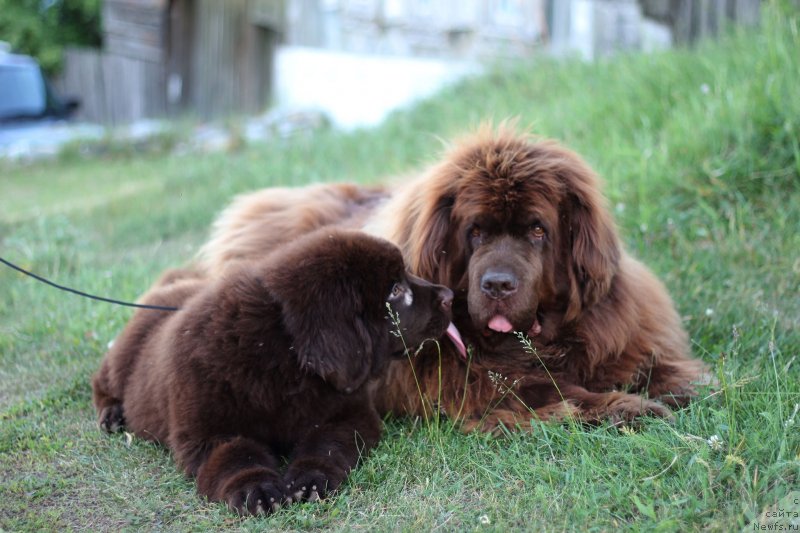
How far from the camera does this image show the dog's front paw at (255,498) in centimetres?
289

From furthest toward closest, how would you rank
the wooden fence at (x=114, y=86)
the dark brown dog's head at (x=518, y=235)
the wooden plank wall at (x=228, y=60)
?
the wooden fence at (x=114, y=86) → the wooden plank wall at (x=228, y=60) → the dark brown dog's head at (x=518, y=235)

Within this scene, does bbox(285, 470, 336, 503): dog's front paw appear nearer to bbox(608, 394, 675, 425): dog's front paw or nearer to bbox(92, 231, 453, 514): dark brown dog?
bbox(92, 231, 453, 514): dark brown dog

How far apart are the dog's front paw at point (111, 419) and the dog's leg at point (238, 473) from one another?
0.69 m

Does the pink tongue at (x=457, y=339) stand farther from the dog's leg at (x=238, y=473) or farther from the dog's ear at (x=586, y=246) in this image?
the dog's leg at (x=238, y=473)

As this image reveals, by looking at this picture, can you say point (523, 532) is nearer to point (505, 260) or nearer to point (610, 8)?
point (505, 260)

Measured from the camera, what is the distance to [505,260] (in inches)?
134

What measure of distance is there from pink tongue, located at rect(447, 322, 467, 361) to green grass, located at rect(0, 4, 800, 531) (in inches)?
13.7

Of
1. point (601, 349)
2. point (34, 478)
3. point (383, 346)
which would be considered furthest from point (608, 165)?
point (34, 478)

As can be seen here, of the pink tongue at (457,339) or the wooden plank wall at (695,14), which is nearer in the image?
the pink tongue at (457,339)

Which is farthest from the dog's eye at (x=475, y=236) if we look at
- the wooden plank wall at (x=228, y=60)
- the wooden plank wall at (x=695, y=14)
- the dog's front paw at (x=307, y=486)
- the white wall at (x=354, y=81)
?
the wooden plank wall at (x=228, y=60)

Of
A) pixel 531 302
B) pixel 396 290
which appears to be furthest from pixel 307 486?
pixel 531 302

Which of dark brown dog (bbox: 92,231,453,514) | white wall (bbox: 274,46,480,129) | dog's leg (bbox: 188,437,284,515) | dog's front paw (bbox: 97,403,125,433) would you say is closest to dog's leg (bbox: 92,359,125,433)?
dog's front paw (bbox: 97,403,125,433)

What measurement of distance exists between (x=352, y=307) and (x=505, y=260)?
0.70 meters

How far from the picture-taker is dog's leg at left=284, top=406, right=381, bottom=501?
301 centimetres
